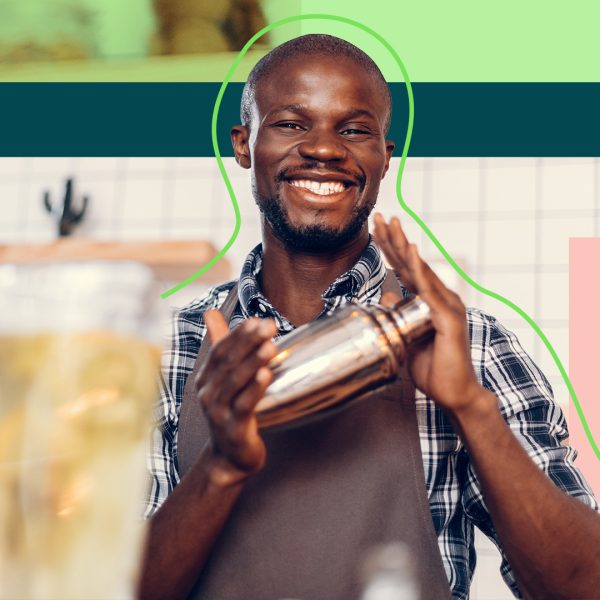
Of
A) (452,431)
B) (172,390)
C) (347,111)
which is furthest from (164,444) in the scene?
(347,111)

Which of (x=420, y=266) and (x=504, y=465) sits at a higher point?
(x=420, y=266)

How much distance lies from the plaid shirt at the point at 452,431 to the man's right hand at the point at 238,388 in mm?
267

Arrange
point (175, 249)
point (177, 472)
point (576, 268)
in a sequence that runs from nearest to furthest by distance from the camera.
→ point (177, 472), point (175, 249), point (576, 268)

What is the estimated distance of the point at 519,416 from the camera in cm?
100

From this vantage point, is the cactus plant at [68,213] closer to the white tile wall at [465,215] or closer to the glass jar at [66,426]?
the white tile wall at [465,215]

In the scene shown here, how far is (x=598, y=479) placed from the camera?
5.09 feet

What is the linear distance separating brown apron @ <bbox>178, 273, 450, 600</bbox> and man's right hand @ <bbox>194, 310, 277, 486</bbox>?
0.16 metres

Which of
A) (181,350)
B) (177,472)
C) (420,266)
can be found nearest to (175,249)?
(181,350)

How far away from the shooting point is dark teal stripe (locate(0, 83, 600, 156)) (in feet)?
4.53

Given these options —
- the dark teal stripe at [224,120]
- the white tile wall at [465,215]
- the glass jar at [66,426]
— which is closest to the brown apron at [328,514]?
the glass jar at [66,426]

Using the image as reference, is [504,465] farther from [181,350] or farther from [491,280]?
[491,280]

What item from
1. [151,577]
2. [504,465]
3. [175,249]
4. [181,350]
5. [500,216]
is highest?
[500,216]

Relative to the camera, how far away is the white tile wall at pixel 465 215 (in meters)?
1.75

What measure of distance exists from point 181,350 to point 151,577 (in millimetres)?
302
